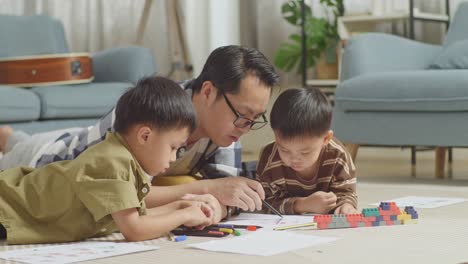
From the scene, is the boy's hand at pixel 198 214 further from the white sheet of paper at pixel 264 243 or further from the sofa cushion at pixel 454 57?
the sofa cushion at pixel 454 57

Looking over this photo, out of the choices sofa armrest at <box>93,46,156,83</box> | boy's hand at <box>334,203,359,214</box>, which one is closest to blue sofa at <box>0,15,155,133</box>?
sofa armrest at <box>93,46,156,83</box>

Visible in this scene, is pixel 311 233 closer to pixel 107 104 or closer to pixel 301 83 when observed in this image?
pixel 107 104

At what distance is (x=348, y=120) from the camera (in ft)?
11.8

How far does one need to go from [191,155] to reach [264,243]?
0.65m

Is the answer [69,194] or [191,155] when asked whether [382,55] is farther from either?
[69,194]

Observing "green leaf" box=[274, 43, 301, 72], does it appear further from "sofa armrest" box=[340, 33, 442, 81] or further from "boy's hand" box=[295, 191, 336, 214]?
"boy's hand" box=[295, 191, 336, 214]

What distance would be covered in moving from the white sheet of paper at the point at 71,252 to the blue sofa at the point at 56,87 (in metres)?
2.24

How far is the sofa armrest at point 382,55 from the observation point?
148 inches

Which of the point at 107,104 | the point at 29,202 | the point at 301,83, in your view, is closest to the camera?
the point at 29,202

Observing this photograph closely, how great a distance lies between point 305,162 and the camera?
2143 millimetres

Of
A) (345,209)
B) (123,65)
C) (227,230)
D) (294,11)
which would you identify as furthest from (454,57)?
(227,230)

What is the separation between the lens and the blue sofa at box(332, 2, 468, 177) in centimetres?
332

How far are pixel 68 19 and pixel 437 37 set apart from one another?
2.22 metres

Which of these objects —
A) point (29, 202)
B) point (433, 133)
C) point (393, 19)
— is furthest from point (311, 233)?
point (393, 19)
